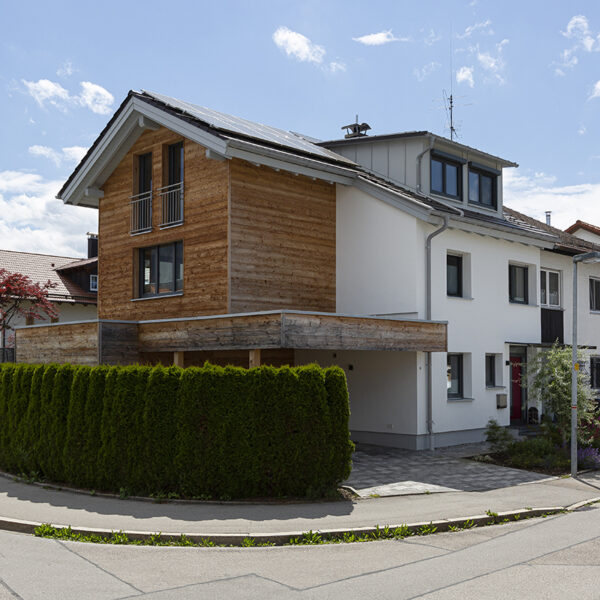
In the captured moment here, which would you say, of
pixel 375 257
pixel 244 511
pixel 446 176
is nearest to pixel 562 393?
pixel 375 257

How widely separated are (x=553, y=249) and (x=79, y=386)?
16.2 m

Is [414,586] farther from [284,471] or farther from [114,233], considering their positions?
[114,233]

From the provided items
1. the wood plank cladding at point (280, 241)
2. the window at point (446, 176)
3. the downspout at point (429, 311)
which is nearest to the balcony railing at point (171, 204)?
the wood plank cladding at point (280, 241)

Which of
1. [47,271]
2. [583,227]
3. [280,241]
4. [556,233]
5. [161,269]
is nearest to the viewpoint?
[280,241]

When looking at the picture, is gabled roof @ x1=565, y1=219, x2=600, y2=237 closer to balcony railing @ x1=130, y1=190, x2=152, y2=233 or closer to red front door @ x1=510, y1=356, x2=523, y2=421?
red front door @ x1=510, y1=356, x2=523, y2=421

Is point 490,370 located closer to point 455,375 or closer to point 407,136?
point 455,375

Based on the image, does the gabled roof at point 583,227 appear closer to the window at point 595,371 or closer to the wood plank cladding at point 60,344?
the window at point 595,371

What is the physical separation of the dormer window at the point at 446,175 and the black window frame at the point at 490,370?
506cm

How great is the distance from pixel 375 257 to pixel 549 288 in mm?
8021

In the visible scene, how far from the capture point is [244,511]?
10.6 metres

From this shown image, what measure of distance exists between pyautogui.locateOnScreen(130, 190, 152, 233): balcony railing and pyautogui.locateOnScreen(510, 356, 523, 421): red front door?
11.6m

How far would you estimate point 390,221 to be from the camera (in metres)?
18.5

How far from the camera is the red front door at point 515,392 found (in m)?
21.6

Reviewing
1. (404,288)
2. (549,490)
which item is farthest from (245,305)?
(549,490)
